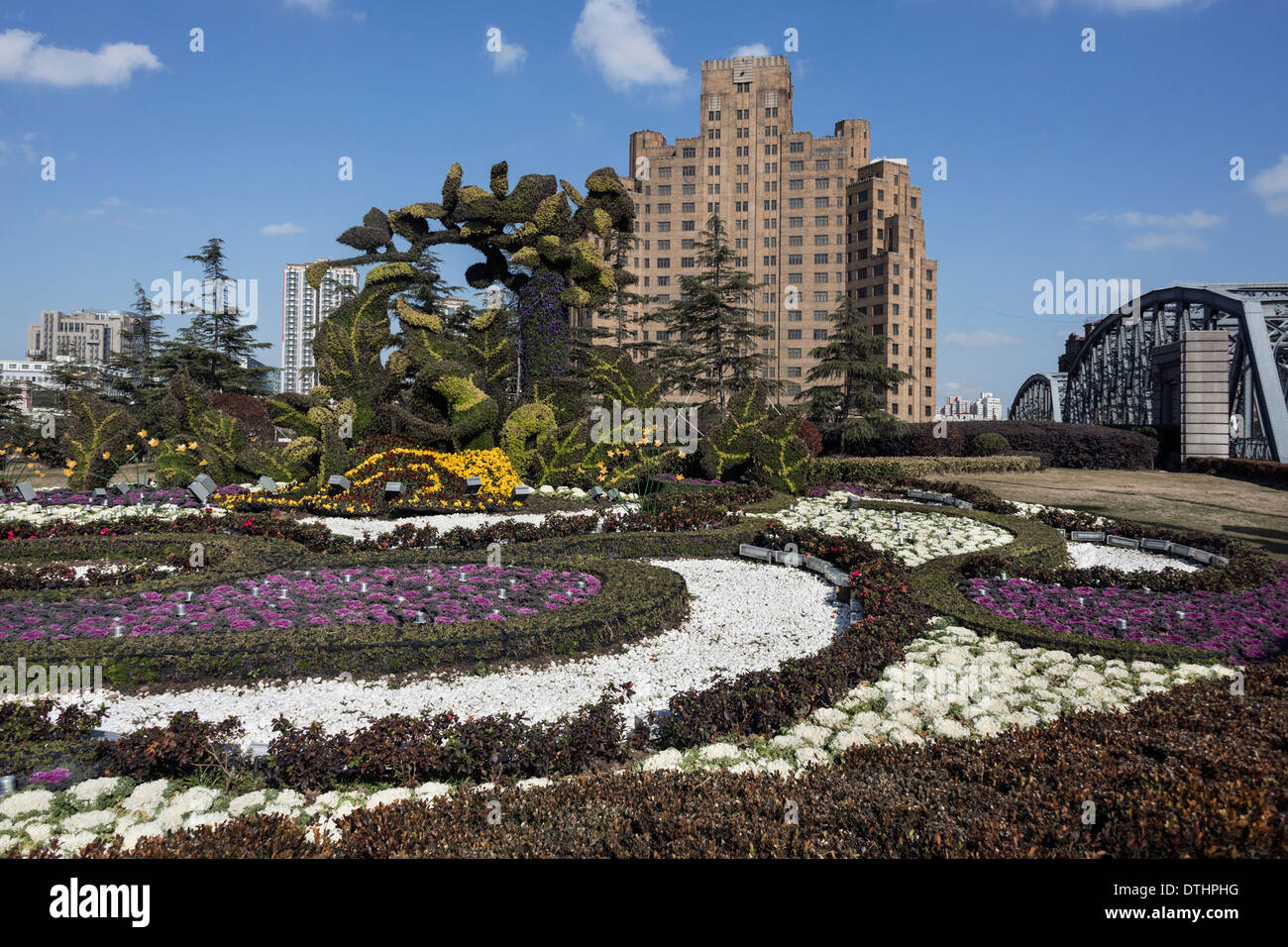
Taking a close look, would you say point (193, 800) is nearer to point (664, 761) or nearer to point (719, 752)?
point (664, 761)

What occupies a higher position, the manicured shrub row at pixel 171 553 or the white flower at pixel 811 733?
the manicured shrub row at pixel 171 553

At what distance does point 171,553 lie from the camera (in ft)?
28.0

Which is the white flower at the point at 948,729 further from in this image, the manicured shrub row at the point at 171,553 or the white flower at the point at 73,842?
the manicured shrub row at the point at 171,553

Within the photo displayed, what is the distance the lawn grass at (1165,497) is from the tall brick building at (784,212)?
49.0 metres

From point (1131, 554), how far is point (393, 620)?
911 cm

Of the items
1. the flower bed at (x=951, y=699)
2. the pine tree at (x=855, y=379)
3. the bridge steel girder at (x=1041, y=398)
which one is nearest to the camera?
the flower bed at (x=951, y=699)

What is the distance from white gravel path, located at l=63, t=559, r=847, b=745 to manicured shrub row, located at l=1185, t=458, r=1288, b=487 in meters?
18.0

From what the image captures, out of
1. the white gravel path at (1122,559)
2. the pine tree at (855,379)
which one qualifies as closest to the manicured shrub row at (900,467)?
the pine tree at (855,379)

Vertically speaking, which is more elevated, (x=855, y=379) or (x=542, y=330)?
(x=855, y=379)

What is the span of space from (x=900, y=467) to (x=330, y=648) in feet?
52.8

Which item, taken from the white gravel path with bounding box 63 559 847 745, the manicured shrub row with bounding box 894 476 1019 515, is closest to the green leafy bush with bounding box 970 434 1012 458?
the manicured shrub row with bounding box 894 476 1019 515

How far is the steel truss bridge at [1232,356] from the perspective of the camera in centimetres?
2141

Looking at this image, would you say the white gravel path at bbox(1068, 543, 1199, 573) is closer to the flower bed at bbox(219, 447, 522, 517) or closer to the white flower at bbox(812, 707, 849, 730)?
the white flower at bbox(812, 707, 849, 730)

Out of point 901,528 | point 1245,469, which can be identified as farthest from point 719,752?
point 1245,469
